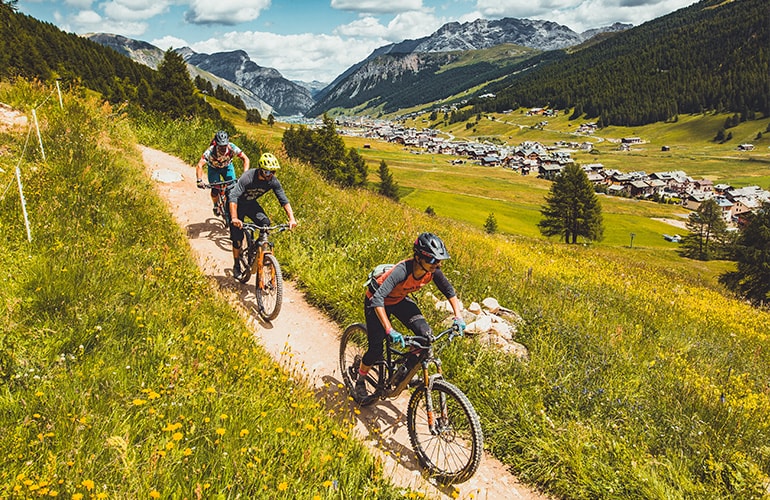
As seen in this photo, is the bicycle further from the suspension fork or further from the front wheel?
the front wheel

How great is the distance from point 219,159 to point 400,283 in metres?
8.31

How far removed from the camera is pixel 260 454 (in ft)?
12.8

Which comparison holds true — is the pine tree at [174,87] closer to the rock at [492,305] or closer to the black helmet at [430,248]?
the rock at [492,305]

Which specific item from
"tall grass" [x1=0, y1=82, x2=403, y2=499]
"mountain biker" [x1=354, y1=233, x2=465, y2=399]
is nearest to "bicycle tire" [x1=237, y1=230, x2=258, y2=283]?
"tall grass" [x1=0, y1=82, x2=403, y2=499]

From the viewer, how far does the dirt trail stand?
17.3ft

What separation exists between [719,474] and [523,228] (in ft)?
292

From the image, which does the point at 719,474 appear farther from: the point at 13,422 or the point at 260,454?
the point at 13,422

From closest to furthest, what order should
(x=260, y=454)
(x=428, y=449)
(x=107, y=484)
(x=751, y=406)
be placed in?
(x=107, y=484) → (x=260, y=454) → (x=428, y=449) → (x=751, y=406)

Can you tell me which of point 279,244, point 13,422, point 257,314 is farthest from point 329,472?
point 279,244

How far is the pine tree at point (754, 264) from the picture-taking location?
131 ft

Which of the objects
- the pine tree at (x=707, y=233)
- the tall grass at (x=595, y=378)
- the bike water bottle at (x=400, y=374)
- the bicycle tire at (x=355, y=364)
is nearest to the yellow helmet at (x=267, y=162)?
the tall grass at (x=595, y=378)

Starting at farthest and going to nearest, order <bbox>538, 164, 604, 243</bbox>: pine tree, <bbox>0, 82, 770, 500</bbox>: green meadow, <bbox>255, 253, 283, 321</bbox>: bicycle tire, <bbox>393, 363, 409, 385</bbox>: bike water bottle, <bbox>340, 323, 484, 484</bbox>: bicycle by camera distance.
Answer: <bbox>538, 164, 604, 243</bbox>: pine tree → <bbox>255, 253, 283, 321</bbox>: bicycle tire → <bbox>393, 363, 409, 385</bbox>: bike water bottle → <bbox>340, 323, 484, 484</bbox>: bicycle → <bbox>0, 82, 770, 500</bbox>: green meadow

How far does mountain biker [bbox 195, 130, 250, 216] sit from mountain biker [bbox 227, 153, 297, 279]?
1848mm

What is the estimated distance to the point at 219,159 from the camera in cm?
1173
